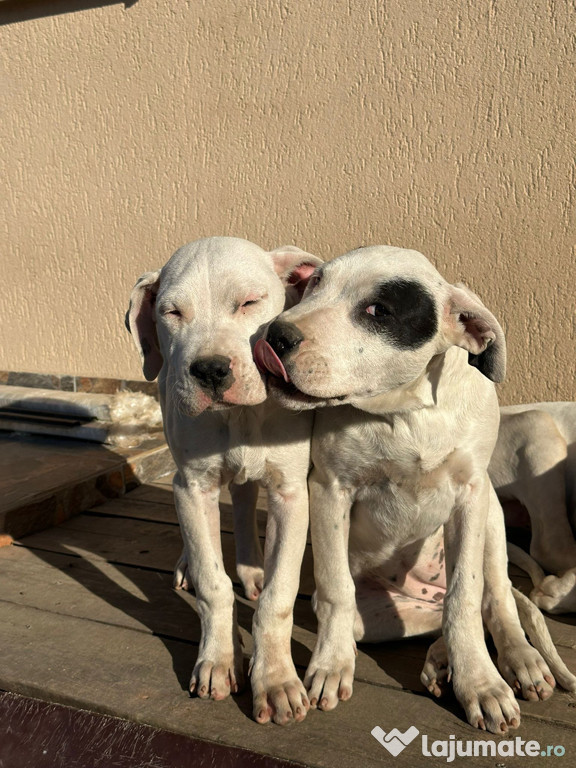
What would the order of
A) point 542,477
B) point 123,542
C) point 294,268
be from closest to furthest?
point 294,268 < point 542,477 < point 123,542

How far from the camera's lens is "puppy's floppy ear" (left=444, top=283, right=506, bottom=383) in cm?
243

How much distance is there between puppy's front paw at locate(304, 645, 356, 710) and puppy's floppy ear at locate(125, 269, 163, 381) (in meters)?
1.16

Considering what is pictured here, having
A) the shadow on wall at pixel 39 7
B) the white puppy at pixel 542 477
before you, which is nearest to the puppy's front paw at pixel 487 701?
the white puppy at pixel 542 477

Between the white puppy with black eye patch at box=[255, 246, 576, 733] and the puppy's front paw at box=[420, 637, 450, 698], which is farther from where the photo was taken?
the puppy's front paw at box=[420, 637, 450, 698]

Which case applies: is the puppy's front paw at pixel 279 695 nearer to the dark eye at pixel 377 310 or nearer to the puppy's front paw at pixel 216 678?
the puppy's front paw at pixel 216 678

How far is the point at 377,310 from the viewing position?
236 cm

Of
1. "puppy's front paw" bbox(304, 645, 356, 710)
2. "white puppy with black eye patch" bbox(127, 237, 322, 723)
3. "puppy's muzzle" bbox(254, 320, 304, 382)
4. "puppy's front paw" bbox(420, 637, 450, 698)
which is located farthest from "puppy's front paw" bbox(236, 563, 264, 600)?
"puppy's muzzle" bbox(254, 320, 304, 382)

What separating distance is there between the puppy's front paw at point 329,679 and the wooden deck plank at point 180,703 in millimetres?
33

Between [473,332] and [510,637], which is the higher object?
[473,332]

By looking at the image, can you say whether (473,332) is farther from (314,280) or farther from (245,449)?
(245,449)

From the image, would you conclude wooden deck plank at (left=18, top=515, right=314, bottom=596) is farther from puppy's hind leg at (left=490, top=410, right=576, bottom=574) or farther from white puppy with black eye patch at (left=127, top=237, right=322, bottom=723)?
puppy's hind leg at (left=490, top=410, right=576, bottom=574)

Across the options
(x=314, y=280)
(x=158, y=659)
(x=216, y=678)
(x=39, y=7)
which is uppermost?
(x=39, y=7)

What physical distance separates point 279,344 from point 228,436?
520 millimetres

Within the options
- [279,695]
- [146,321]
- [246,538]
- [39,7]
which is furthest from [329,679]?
[39,7]
